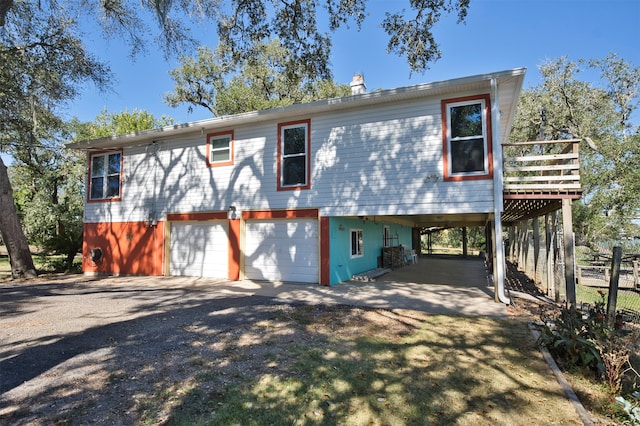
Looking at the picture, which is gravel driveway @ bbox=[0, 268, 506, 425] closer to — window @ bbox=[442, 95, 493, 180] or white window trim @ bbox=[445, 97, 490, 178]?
white window trim @ bbox=[445, 97, 490, 178]

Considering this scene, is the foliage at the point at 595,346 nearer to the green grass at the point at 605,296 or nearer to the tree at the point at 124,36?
the green grass at the point at 605,296

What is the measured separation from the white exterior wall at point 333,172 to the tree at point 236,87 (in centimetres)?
1261

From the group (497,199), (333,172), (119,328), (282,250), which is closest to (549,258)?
(497,199)

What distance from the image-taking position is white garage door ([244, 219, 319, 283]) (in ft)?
32.5

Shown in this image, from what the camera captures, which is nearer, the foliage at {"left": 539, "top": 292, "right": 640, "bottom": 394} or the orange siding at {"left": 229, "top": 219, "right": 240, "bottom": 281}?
the foliage at {"left": 539, "top": 292, "right": 640, "bottom": 394}

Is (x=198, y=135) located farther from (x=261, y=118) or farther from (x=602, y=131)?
(x=602, y=131)

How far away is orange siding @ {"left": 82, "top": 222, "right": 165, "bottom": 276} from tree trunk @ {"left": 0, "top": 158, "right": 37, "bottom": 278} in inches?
68.0

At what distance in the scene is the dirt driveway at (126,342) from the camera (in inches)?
122

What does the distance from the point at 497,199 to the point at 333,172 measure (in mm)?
4062

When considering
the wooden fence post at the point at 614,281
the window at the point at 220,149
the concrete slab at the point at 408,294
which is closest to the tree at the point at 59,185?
the window at the point at 220,149

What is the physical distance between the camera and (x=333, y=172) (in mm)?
A: 9492

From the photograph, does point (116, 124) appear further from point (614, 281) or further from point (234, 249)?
point (614, 281)

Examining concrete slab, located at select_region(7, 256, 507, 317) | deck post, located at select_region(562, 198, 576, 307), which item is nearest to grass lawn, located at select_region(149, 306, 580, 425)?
concrete slab, located at select_region(7, 256, 507, 317)

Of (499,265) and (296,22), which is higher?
(296,22)
